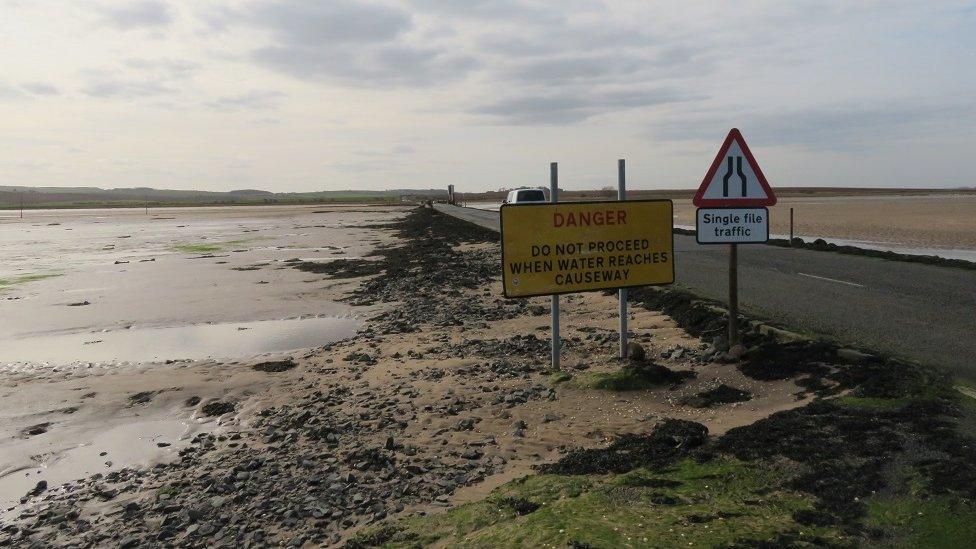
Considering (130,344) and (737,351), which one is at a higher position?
(737,351)

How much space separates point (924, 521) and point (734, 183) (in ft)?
15.0

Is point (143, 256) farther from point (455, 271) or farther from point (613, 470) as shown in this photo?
point (613, 470)

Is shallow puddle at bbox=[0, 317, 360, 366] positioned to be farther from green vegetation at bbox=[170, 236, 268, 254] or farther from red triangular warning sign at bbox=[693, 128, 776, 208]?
green vegetation at bbox=[170, 236, 268, 254]

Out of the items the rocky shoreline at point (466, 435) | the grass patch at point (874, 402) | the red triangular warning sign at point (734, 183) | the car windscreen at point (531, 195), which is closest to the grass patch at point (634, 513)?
the rocky shoreline at point (466, 435)

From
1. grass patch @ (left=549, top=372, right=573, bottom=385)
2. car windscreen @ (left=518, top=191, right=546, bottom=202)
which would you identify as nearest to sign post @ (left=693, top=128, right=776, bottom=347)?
grass patch @ (left=549, top=372, right=573, bottom=385)

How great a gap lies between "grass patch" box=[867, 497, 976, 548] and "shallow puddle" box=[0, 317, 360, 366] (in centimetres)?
975

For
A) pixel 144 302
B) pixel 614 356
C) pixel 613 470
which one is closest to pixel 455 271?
pixel 144 302

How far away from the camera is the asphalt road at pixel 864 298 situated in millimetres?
8016

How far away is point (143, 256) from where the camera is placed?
32.4m

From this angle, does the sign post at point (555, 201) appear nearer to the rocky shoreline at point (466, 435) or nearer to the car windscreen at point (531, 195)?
the rocky shoreline at point (466, 435)

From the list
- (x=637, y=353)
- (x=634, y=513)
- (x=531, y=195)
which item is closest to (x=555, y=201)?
(x=637, y=353)

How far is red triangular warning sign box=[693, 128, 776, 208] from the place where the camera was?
7.56 meters

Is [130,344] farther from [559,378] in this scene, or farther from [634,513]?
[634,513]

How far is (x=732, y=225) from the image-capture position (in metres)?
7.71
